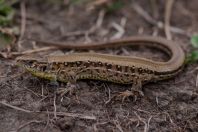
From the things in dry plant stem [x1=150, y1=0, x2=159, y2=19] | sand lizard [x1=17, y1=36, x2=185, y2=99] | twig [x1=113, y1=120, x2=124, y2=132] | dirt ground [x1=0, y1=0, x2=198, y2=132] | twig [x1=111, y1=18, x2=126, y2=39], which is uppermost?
dry plant stem [x1=150, y1=0, x2=159, y2=19]

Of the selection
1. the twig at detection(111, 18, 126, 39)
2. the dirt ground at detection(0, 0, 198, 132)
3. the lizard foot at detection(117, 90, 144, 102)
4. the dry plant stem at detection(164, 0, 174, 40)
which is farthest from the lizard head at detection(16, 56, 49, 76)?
the dry plant stem at detection(164, 0, 174, 40)

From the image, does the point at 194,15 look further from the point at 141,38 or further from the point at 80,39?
the point at 80,39

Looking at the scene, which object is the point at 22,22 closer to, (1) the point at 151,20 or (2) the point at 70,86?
(2) the point at 70,86

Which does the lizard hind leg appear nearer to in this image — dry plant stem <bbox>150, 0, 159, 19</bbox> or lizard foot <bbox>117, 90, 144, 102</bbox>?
lizard foot <bbox>117, 90, 144, 102</bbox>

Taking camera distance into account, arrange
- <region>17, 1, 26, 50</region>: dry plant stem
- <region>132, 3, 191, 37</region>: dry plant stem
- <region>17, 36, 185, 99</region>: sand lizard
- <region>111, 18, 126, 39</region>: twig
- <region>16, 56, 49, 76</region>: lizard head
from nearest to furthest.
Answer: <region>16, 56, 49, 76</region>: lizard head
<region>17, 36, 185, 99</region>: sand lizard
<region>17, 1, 26, 50</region>: dry plant stem
<region>111, 18, 126, 39</region>: twig
<region>132, 3, 191, 37</region>: dry plant stem

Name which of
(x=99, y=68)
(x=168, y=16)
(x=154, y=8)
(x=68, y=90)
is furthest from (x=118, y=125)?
(x=154, y=8)

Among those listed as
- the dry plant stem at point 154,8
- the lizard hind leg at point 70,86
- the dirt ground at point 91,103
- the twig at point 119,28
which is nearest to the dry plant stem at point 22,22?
the dirt ground at point 91,103

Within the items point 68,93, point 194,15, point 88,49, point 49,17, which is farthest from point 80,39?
point 194,15

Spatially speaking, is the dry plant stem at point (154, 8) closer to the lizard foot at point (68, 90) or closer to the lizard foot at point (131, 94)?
the lizard foot at point (131, 94)

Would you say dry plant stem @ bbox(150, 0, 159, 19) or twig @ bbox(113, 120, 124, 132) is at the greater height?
dry plant stem @ bbox(150, 0, 159, 19)

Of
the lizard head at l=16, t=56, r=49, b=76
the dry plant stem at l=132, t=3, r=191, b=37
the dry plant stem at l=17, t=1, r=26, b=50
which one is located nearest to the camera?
the lizard head at l=16, t=56, r=49, b=76

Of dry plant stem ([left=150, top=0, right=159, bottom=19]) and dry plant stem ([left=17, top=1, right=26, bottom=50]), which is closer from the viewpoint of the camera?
dry plant stem ([left=17, top=1, right=26, bottom=50])

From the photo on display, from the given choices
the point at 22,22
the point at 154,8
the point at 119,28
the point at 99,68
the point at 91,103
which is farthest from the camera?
the point at 154,8
